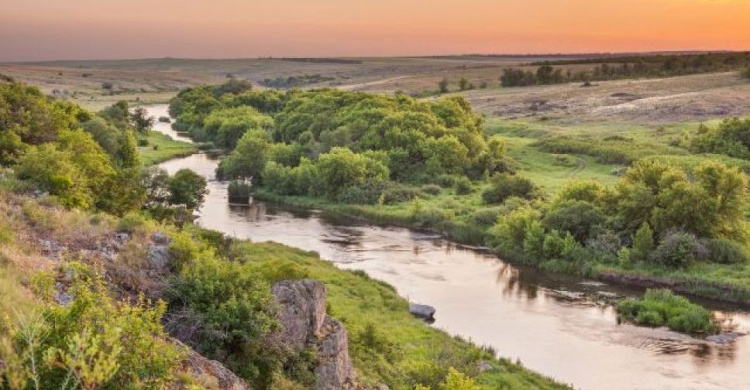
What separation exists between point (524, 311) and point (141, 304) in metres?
30.0

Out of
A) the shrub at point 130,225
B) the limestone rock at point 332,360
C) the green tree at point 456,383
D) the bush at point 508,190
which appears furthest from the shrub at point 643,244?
the shrub at point 130,225

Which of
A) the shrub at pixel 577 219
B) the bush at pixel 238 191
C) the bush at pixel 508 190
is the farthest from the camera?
the bush at pixel 238 191

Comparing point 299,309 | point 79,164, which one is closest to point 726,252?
point 299,309

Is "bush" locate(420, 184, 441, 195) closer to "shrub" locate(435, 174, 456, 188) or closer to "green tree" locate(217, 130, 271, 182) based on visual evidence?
"shrub" locate(435, 174, 456, 188)

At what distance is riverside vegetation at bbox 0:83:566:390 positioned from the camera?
9.88 meters

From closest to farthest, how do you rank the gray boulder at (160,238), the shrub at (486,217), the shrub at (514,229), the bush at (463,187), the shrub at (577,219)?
the gray boulder at (160,238) → the shrub at (577,219) → the shrub at (514,229) → the shrub at (486,217) → the bush at (463,187)

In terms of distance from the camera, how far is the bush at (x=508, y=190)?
64812mm

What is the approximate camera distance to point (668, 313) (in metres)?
37.4

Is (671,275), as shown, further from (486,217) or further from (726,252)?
(486,217)

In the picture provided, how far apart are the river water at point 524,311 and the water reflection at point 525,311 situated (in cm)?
5

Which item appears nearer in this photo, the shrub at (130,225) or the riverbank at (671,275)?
the shrub at (130,225)

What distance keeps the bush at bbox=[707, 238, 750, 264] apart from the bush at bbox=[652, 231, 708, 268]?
0.58m

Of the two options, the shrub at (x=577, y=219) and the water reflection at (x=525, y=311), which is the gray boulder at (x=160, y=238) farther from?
the shrub at (x=577, y=219)

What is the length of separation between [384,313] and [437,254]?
15600 mm
